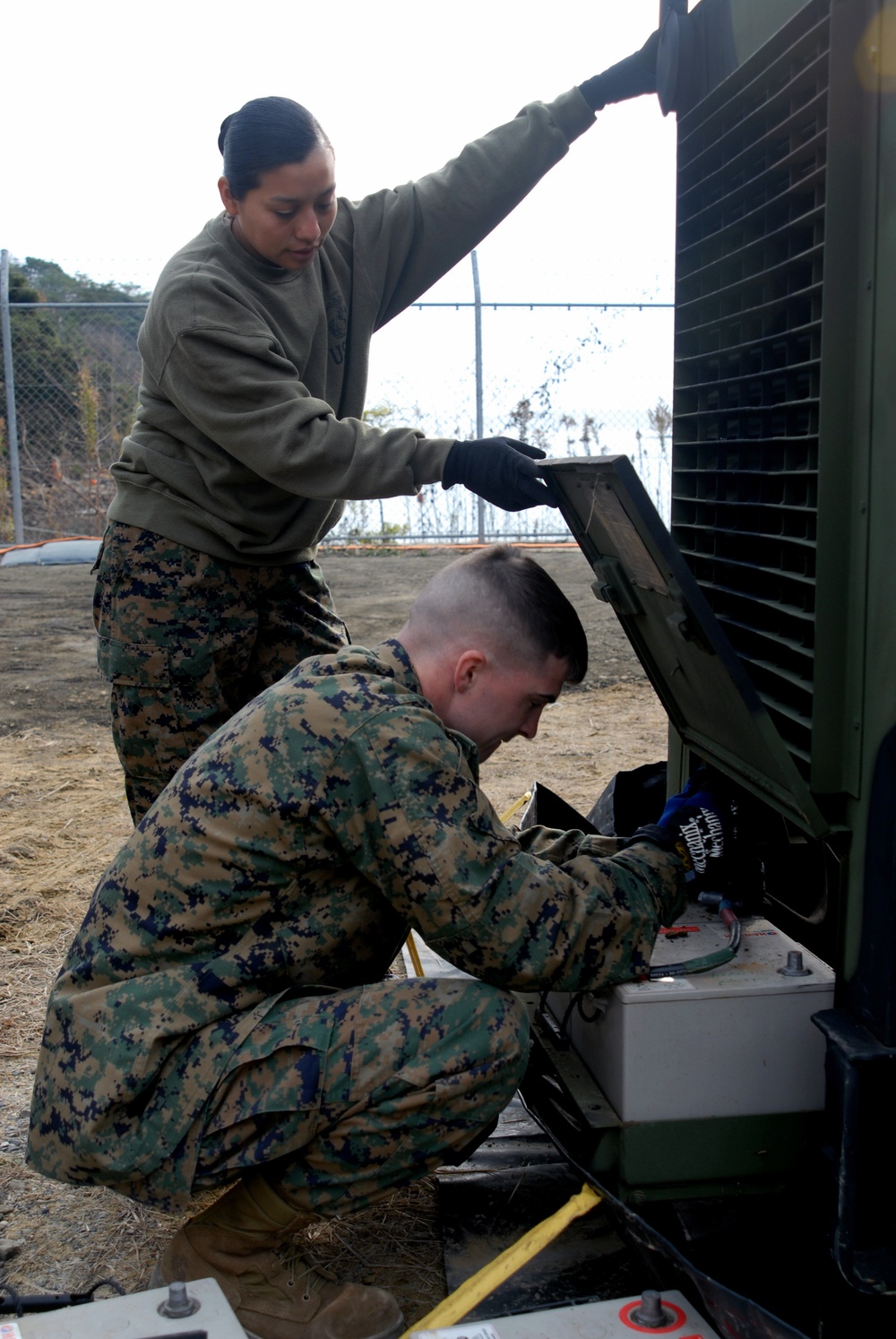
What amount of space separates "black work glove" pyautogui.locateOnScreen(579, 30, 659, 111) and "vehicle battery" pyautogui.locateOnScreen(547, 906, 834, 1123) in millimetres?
1945

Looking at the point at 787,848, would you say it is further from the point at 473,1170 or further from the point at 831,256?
the point at 831,256

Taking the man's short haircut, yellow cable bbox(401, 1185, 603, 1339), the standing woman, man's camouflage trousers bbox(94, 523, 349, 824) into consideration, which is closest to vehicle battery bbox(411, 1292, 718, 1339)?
yellow cable bbox(401, 1185, 603, 1339)

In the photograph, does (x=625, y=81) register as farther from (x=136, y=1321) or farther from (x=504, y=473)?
(x=136, y=1321)

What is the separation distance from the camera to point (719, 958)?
6.64 feet

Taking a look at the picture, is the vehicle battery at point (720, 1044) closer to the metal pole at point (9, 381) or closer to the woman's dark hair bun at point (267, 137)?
the woman's dark hair bun at point (267, 137)

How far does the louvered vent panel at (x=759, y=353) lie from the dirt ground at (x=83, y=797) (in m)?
1.29

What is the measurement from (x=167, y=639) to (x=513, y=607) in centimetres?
128

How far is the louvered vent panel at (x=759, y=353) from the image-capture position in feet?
6.07

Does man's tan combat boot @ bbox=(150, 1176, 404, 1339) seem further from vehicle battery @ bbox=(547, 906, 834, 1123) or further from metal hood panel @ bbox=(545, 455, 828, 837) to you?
metal hood panel @ bbox=(545, 455, 828, 837)

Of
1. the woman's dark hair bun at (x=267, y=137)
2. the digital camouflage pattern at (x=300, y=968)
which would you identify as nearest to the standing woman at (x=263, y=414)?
the woman's dark hair bun at (x=267, y=137)

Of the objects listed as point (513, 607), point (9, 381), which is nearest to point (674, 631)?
point (513, 607)

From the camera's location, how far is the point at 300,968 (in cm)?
Result: 200

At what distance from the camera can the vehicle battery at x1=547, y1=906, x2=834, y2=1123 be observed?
194 cm

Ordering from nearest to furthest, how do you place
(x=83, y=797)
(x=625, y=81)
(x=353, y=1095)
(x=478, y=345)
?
(x=353, y=1095)
(x=625, y=81)
(x=83, y=797)
(x=478, y=345)
